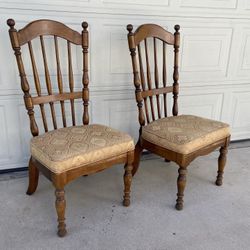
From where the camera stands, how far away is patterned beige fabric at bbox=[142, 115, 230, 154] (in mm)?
1516

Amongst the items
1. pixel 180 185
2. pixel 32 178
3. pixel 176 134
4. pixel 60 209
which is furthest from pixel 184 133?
pixel 32 178

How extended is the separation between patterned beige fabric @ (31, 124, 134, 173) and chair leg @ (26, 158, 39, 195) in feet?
0.72

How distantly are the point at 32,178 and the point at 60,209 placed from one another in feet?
1.40

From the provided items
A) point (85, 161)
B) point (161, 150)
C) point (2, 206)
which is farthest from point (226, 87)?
point (2, 206)

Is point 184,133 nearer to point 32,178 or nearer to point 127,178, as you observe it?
point 127,178

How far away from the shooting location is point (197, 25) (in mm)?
2100

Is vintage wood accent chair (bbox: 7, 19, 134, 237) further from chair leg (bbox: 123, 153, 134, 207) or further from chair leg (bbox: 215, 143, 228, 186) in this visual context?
chair leg (bbox: 215, 143, 228, 186)

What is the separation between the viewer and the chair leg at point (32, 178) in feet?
5.33

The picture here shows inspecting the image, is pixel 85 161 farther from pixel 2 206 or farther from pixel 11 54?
pixel 11 54

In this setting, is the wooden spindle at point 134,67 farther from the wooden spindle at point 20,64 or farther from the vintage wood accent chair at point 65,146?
the wooden spindle at point 20,64

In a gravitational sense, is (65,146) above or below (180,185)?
above

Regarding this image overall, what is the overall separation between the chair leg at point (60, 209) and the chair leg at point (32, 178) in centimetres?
37

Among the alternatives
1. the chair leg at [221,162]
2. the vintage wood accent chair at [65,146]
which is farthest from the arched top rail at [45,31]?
the chair leg at [221,162]

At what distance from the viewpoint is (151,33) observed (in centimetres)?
178
